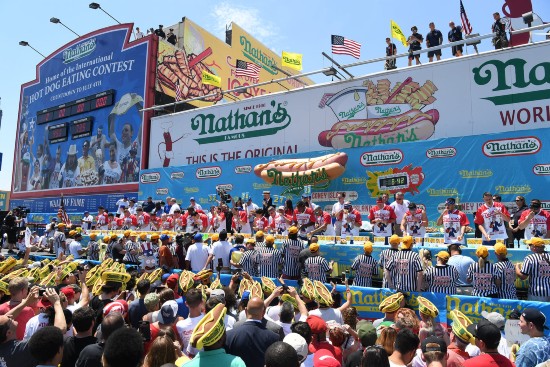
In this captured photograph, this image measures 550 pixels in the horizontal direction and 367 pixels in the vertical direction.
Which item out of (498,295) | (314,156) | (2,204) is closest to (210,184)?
(314,156)

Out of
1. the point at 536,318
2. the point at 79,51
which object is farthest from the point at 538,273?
the point at 79,51

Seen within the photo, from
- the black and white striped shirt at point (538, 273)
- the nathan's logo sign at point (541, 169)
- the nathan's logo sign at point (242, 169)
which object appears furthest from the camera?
the nathan's logo sign at point (242, 169)

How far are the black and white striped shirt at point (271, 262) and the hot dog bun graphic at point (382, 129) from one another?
925 centimetres

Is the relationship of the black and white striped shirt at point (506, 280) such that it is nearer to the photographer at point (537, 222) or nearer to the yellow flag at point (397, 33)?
the photographer at point (537, 222)

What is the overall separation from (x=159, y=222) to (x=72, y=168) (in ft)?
51.0

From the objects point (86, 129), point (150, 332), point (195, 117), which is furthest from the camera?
point (86, 129)

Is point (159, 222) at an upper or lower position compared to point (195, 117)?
lower

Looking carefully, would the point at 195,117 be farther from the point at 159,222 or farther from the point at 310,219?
the point at 310,219

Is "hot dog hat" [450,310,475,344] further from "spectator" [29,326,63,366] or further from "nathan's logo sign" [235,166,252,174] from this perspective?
"nathan's logo sign" [235,166,252,174]

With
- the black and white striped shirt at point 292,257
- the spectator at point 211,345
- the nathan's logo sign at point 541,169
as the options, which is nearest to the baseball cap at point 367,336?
the spectator at point 211,345

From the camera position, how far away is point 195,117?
23.6 metres

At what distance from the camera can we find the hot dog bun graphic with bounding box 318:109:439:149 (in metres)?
15.9

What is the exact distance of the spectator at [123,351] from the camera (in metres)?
2.93

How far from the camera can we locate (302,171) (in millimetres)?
17953
